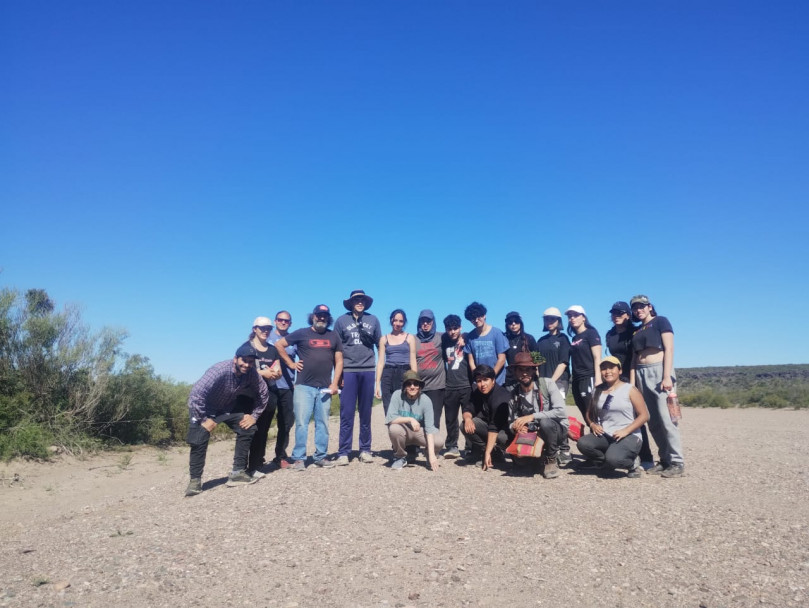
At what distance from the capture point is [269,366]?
25.2ft

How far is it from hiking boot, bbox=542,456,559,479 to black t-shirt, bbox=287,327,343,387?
122 inches

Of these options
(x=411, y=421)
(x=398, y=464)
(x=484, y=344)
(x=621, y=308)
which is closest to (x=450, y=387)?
(x=484, y=344)

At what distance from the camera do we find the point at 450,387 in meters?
8.12

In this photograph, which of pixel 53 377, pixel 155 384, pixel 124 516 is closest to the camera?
pixel 124 516

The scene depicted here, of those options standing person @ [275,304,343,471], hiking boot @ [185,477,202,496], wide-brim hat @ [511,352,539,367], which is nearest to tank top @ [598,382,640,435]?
wide-brim hat @ [511,352,539,367]

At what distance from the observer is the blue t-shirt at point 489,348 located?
26.3 ft

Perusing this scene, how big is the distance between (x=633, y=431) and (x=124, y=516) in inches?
232

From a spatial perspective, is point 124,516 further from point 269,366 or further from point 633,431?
point 633,431

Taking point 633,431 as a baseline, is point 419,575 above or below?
below

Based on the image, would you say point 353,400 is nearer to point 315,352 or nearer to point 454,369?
point 315,352

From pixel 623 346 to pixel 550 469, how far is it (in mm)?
1963

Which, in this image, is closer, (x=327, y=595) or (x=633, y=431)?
(x=327, y=595)

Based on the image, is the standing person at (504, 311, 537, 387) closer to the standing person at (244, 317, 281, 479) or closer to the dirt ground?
the dirt ground

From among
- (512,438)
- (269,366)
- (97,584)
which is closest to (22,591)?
(97,584)
